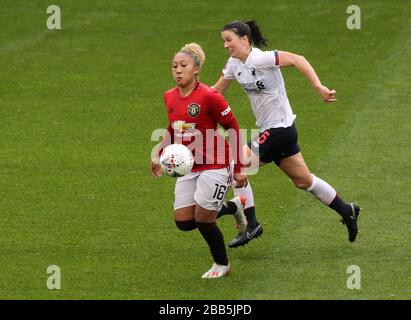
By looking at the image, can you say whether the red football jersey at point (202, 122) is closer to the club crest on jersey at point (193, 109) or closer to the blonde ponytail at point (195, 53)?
the club crest on jersey at point (193, 109)

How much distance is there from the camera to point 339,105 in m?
18.2

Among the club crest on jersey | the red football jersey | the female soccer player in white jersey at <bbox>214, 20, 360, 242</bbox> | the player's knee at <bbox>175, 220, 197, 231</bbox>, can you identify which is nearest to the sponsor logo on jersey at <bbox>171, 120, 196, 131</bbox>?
the red football jersey

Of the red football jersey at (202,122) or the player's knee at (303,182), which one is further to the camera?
the player's knee at (303,182)

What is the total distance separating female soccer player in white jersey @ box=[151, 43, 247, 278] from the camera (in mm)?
11430

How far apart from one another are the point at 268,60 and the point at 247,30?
367mm

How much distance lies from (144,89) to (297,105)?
8.28 ft

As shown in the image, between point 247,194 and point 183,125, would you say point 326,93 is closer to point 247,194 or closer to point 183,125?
point 183,125

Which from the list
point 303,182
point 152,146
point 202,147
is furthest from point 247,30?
point 152,146

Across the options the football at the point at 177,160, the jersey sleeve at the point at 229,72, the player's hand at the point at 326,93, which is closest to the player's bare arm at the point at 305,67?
the player's hand at the point at 326,93

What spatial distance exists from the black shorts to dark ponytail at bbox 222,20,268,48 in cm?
90

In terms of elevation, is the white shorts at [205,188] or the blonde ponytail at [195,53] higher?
the blonde ponytail at [195,53]

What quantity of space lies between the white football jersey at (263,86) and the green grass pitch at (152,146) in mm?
1287

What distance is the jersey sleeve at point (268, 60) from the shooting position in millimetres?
12211

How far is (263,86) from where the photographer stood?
40.8 ft
